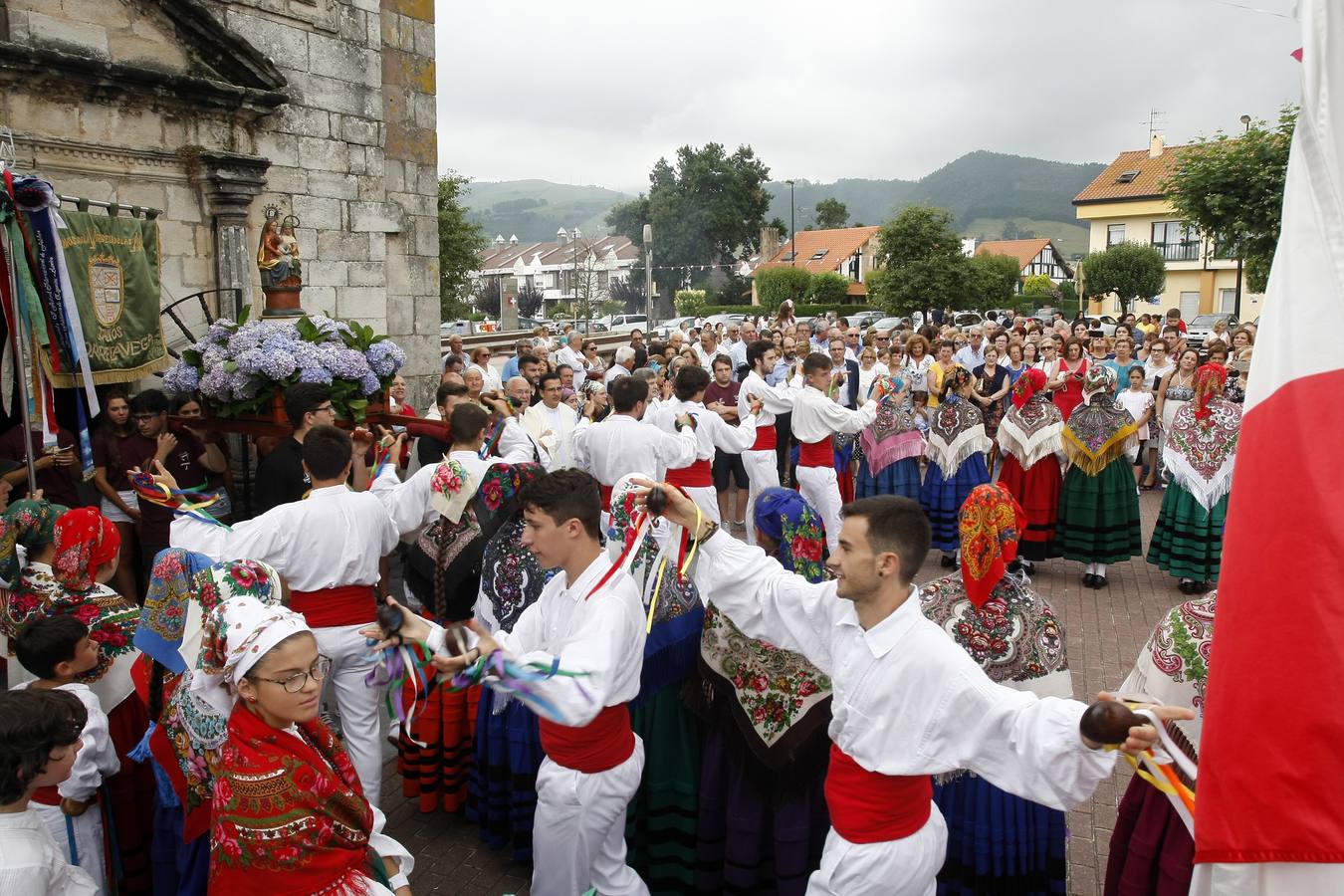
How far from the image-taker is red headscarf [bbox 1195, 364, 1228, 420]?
26.2ft

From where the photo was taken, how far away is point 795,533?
3957mm

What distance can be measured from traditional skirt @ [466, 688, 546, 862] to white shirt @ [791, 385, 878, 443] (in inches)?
195

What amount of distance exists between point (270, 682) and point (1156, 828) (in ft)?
9.60

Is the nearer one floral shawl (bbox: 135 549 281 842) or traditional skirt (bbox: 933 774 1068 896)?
floral shawl (bbox: 135 549 281 842)

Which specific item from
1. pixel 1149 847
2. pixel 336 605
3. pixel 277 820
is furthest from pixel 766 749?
pixel 336 605

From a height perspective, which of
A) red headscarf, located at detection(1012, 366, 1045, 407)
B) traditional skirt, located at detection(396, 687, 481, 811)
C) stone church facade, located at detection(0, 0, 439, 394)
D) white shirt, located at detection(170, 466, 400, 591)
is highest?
stone church facade, located at detection(0, 0, 439, 394)

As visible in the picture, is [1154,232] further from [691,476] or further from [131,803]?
[131,803]

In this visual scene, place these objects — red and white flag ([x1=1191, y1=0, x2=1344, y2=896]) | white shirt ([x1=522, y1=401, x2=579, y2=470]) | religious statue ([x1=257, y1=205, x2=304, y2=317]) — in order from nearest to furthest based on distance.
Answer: red and white flag ([x1=1191, y1=0, x2=1344, y2=896])
religious statue ([x1=257, y1=205, x2=304, y2=317])
white shirt ([x1=522, y1=401, x2=579, y2=470])

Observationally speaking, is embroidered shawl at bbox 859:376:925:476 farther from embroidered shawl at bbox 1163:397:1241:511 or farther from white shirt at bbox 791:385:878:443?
embroidered shawl at bbox 1163:397:1241:511

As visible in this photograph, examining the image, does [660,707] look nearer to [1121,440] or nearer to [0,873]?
[0,873]

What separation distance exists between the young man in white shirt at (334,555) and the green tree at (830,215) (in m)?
93.8

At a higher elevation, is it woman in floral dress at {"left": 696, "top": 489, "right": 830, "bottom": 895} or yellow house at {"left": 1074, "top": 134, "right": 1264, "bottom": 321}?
yellow house at {"left": 1074, "top": 134, "right": 1264, "bottom": 321}

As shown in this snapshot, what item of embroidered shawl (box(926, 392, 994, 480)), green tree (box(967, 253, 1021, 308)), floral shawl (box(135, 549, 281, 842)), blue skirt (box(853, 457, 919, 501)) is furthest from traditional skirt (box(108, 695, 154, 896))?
green tree (box(967, 253, 1021, 308))

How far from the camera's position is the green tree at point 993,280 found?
36.6 meters
